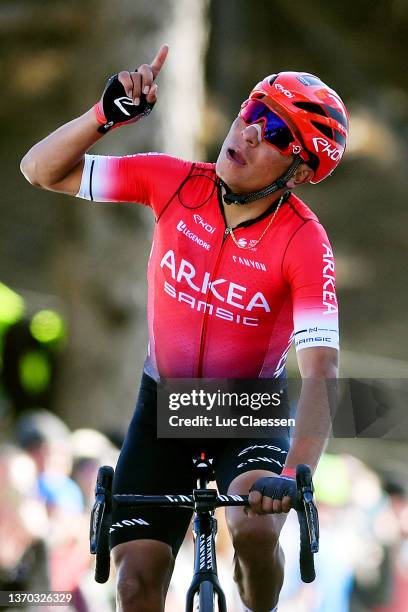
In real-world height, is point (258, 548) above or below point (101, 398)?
below

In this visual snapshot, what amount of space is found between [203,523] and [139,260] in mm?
5525

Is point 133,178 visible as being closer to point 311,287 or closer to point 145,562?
point 311,287

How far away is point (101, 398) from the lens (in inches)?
378

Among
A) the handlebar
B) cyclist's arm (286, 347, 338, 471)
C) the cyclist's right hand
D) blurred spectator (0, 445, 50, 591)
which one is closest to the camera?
the handlebar

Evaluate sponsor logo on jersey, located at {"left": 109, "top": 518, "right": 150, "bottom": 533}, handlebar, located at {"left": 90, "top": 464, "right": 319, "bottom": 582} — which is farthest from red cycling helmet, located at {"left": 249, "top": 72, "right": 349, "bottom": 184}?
sponsor logo on jersey, located at {"left": 109, "top": 518, "right": 150, "bottom": 533}

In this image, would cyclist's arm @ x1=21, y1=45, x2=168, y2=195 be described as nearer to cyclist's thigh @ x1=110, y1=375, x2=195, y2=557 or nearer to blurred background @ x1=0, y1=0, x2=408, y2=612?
cyclist's thigh @ x1=110, y1=375, x2=195, y2=557

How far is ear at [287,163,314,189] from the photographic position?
179 inches

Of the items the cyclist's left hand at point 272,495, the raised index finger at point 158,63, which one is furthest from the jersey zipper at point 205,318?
the cyclist's left hand at point 272,495

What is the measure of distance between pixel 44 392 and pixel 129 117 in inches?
242

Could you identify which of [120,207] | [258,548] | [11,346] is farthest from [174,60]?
[258,548]

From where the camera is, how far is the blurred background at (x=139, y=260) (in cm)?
743

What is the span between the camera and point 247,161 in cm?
445

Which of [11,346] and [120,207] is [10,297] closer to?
[11,346]

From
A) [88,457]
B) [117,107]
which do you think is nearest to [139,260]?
[88,457]
